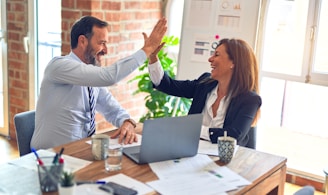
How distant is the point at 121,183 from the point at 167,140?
0.31 meters

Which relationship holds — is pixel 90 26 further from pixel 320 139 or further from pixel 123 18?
pixel 320 139

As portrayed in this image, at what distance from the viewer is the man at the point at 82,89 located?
2.17 meters

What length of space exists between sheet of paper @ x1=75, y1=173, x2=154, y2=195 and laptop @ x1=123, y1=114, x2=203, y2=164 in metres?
0.17

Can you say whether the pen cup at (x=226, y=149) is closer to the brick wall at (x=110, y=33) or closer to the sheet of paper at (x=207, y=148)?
the sheet of paper at (x=207, y=148)

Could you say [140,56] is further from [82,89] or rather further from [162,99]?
[162,99]

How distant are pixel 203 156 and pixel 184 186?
370 millimetres

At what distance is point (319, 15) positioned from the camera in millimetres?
3207

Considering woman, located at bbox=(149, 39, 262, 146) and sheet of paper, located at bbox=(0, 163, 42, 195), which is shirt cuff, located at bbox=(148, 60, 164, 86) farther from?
sheet of paper, located at bbox=(0, 163, 42, 195)

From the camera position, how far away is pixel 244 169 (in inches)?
73.5

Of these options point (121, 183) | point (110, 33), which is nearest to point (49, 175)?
point (121, 183)

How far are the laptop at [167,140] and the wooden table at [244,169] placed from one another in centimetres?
6

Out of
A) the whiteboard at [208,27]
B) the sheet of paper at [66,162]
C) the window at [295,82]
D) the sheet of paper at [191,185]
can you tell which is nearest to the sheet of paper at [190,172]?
the sheet of paper at [191,185]

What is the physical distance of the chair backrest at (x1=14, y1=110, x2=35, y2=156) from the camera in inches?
90.3

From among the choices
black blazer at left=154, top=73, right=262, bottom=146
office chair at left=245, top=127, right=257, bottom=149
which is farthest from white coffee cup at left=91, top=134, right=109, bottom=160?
office chair at left=245, top=127, right=257, bottom=149
